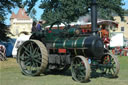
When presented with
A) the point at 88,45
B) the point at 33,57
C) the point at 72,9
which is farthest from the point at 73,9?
the point at 88,45

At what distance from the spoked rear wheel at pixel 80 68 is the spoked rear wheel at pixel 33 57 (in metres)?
1.08

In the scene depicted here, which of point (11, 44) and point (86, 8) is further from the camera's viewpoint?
point (86, 8)

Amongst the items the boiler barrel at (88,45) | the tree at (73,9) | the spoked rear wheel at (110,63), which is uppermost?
the tree at (73,9)

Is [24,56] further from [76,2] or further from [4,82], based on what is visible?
[76,2]

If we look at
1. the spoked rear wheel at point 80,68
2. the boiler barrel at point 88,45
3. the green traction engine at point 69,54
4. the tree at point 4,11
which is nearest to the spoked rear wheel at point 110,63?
the green traction engine at point 69,54

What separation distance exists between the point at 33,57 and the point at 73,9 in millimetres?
20664

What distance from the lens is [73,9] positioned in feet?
91.8

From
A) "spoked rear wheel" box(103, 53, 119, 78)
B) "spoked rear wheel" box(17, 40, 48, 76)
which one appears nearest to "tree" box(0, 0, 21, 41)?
"spoked rear wheel" box(17, 40, 48, 76)

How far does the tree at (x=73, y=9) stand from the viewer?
91.7 ft

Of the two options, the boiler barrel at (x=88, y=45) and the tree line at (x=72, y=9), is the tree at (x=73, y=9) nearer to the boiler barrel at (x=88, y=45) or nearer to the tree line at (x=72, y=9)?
the tree line at (x=72, y=9)

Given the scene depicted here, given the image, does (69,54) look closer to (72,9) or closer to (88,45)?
(88,45)

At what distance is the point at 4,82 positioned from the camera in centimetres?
662

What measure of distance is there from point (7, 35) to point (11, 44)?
9.43ft

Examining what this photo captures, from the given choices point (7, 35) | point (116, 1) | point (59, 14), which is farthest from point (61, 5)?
point (7, 35)
